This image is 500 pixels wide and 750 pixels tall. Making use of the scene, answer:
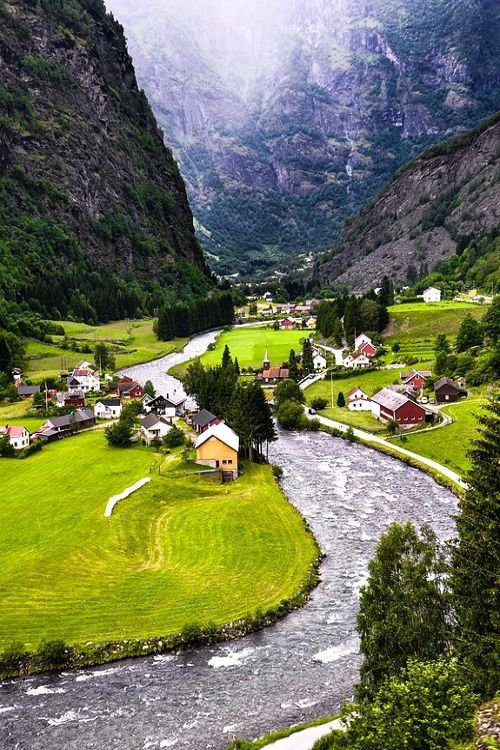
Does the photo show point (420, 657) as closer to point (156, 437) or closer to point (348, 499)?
point (348, 499)

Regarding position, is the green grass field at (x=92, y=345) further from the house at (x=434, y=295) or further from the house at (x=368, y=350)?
the house at (x=434, y=295)

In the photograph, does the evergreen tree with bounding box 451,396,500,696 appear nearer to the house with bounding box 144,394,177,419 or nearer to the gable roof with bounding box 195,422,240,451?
the gable roof with bounding box 195,422,240,451

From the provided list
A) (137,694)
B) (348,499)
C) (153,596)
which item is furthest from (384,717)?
(348,499)

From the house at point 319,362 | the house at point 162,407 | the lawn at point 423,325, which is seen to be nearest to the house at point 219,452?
the house at point 162,407

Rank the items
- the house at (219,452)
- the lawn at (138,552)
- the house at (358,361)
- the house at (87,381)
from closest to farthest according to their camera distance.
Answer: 1. the lawn at (138,552)
2. the house at (219,452)
3. the house at (87,381)
4. the house at (358,361)

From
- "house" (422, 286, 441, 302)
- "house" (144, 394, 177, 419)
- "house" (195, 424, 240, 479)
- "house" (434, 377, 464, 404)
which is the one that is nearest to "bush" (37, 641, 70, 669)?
"house" (195, 424, 240, 479)

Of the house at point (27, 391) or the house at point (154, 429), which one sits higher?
the house at point (27, 391)

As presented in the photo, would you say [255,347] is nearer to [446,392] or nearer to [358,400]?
[358,400]
